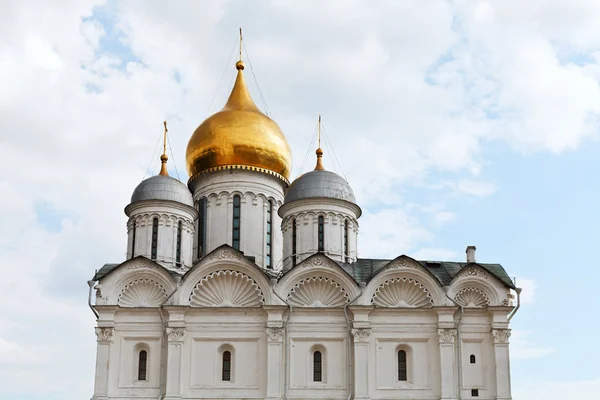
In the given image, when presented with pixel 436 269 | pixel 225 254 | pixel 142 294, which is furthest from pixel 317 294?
pixel 142 294

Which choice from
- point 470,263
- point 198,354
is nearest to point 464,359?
point 470,263

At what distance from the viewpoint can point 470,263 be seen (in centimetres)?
2684

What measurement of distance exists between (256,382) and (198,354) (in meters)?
1.83

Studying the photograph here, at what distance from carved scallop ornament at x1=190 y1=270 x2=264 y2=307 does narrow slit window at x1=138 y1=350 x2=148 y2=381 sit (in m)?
1.95

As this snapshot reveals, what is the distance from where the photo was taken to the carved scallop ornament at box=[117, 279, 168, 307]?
26547 millimetres

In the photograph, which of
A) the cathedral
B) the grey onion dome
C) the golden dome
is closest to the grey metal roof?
the cathedral

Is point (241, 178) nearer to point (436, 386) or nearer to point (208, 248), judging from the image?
point (208, 248)

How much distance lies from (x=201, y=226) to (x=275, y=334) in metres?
6.74

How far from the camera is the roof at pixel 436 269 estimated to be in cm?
2680

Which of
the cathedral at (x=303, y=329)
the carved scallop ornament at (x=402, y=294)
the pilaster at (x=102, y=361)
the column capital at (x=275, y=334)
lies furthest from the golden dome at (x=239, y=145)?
the pilaster at (x=102, y=361)

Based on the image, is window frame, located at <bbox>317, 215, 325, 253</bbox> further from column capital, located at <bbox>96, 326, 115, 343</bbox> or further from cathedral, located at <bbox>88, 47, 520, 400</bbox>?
column capital, located at <bbox>96, 326, 115, 343</bbox>

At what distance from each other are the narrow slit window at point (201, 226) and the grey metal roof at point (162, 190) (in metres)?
1.91

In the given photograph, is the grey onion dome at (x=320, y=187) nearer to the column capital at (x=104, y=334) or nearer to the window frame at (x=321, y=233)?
the window frame at (x=321, y=233)

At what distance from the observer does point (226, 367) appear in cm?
2603
